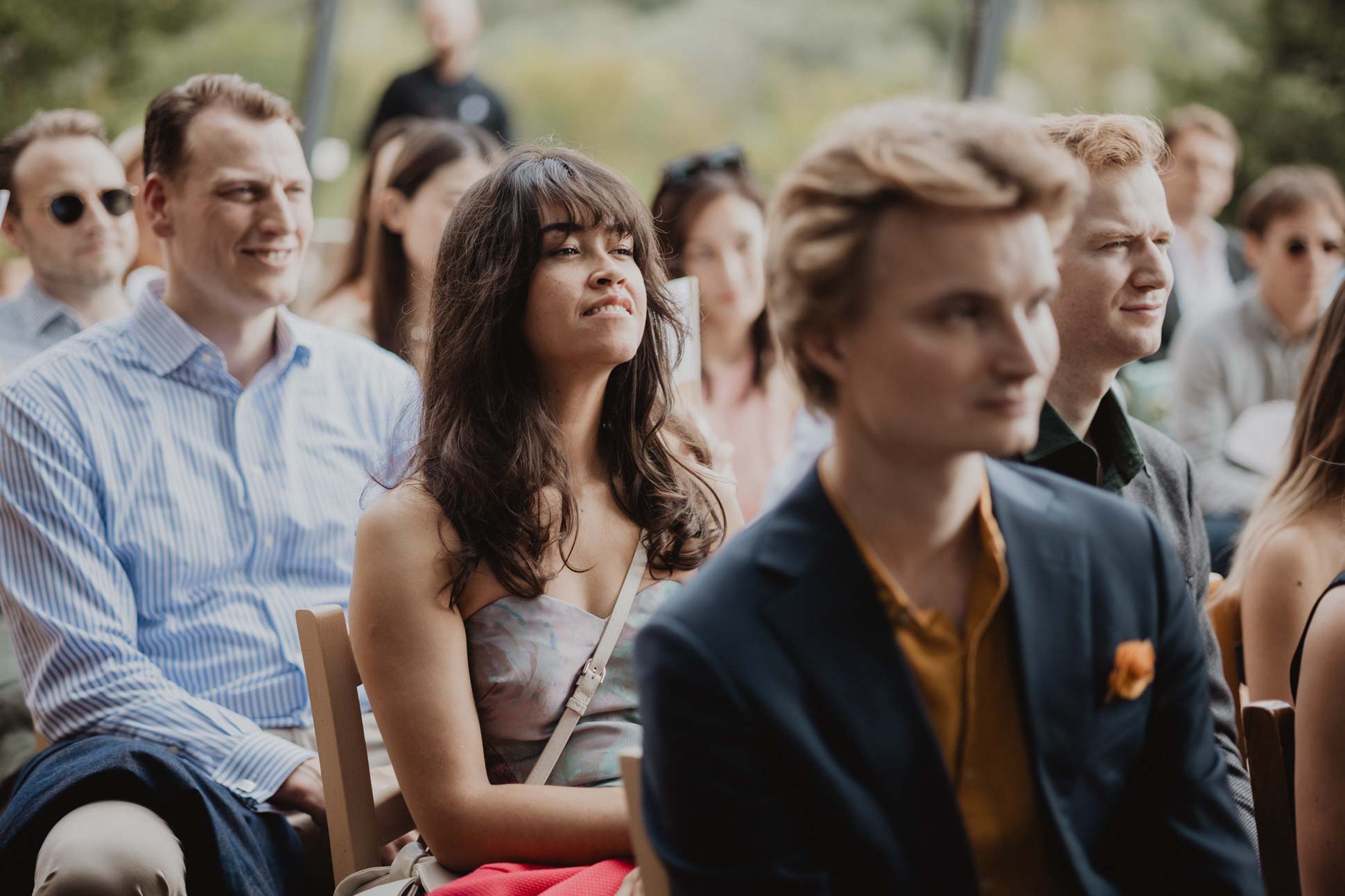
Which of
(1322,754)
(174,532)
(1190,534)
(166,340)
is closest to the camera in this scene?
(1322,754)

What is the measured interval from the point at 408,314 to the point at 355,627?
68.8 inches

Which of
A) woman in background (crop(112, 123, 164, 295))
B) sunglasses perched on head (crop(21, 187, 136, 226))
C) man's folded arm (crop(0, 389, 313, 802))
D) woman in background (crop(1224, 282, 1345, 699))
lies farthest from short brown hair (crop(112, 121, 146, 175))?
woman in background (crop(1224, 282, 1345, 699))

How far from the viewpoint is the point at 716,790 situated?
1.04 m

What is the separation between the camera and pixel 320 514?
233 centimetres

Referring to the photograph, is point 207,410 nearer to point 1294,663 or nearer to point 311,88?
point 1294,663

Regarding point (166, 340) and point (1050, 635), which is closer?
point (1050, 635)

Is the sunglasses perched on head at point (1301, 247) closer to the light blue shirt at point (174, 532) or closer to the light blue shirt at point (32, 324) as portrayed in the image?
the light blue shirt at point (174, 532)

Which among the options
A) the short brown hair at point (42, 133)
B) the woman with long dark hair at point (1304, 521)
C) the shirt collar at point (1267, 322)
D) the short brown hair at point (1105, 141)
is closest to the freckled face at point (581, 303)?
the short brown hair at point (1105, 141)

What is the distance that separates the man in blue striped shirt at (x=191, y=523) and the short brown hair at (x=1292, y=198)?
3054 millimetres

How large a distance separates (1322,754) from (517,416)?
39.9 inches

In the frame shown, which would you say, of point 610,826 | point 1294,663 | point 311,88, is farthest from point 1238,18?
point 610,826

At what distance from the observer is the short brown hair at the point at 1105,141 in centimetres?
164

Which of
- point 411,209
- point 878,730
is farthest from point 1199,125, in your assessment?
point 878,730

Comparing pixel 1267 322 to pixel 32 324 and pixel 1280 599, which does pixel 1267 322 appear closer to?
pixel 1280 599
